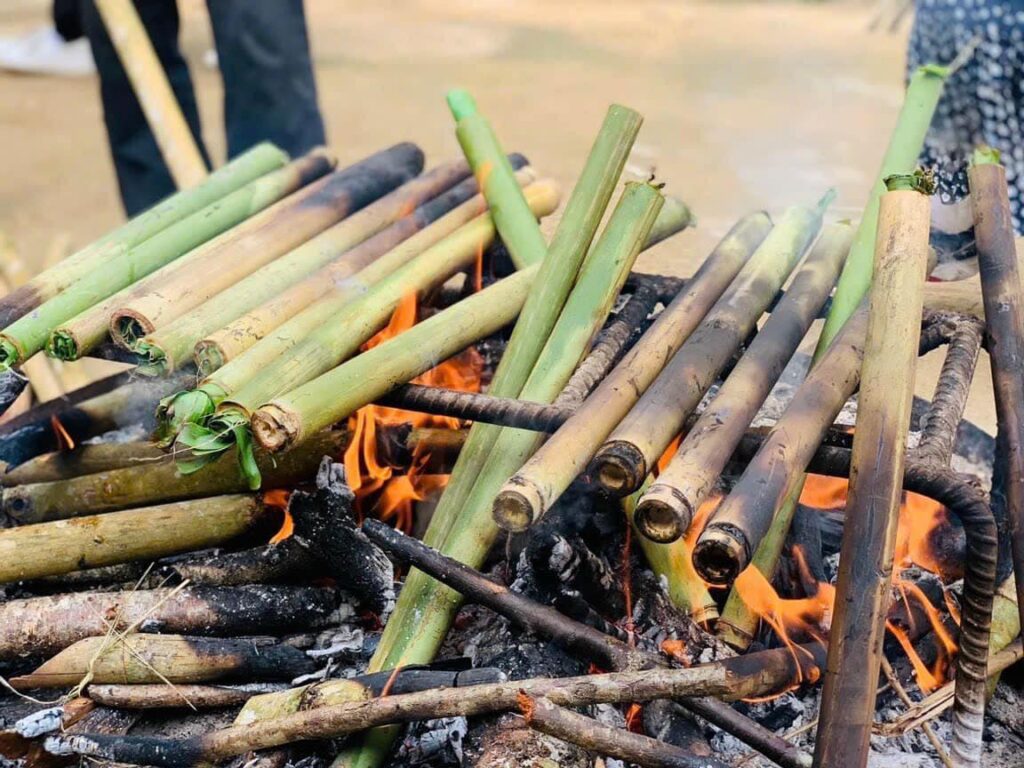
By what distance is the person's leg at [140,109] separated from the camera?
567 centimetres

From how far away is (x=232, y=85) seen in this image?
5.76 metres

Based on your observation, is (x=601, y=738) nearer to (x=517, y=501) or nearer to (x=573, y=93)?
(x=517, y=501)

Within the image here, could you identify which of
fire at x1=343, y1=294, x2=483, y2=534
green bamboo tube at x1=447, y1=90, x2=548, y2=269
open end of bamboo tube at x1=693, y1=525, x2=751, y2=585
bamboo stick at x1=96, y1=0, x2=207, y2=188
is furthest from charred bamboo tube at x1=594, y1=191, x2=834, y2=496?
bamboo stick at x1=96, y1=0, x2=207, y2=188

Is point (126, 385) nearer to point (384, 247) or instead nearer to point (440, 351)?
point (384, 247)

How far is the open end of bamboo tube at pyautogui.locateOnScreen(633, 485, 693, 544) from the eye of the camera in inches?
70.7

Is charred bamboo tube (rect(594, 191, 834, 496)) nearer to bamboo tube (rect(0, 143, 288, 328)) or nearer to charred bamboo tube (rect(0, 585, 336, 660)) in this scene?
charred bamboo tube (rect(0, 585, 336, 660))

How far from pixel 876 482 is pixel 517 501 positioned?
0.60m

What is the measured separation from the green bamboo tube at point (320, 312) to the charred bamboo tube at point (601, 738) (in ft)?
2.78

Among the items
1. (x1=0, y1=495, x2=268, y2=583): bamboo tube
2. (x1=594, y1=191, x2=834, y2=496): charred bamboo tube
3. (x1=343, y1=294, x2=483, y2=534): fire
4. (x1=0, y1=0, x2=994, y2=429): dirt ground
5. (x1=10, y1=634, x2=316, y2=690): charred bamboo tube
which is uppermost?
(x1=594, y1=191, x2=834, y2=496): charred bamboo tube

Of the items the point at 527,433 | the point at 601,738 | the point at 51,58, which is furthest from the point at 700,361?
the point at 51,58

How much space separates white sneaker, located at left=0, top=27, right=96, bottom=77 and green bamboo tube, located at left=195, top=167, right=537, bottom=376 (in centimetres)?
793

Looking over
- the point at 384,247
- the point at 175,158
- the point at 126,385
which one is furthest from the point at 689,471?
the point at 175,158

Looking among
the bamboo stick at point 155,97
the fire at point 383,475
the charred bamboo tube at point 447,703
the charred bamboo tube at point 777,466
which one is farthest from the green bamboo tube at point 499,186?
the charred bamboo tube at point 447,703

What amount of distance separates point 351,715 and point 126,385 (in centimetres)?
162
